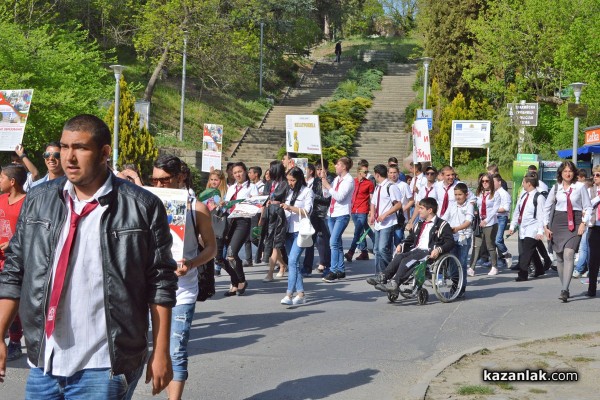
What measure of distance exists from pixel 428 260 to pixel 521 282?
3410 mm

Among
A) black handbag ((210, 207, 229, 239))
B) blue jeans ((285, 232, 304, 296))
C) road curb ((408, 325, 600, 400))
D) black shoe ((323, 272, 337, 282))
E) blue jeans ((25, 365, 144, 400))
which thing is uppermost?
blue jeans ((25, 365, 144, 400))

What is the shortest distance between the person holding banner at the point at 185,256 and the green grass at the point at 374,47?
5629cm

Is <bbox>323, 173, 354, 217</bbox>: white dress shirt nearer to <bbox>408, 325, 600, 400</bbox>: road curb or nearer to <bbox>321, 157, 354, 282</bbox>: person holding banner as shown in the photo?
<bbox>321, 157, 354, 282</bbox>: person holding banner

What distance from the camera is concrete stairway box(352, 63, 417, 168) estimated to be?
144 feet

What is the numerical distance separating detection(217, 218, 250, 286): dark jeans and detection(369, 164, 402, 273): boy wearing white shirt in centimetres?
198

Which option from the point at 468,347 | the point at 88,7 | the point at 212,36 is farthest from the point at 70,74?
the point at 468,347

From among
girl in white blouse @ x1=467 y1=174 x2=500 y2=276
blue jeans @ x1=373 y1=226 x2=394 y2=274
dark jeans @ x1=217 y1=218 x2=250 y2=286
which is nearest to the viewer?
dark jeans @ x1=217 y1=218 x2=250 y2=286

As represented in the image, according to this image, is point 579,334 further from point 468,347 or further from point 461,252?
point 461,252

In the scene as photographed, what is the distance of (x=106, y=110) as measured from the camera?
33.5 meters

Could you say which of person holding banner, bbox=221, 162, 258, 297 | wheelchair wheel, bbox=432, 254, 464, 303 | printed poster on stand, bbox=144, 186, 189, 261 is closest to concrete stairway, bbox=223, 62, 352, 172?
person holding banner, bbox=221, 162, 258, 297

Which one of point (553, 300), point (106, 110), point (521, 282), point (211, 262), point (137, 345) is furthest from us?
point (106, 110)

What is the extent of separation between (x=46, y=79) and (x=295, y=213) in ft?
67.7

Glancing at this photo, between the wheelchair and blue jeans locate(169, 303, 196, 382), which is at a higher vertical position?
blue jeans locate(169, 303, 196, 382)

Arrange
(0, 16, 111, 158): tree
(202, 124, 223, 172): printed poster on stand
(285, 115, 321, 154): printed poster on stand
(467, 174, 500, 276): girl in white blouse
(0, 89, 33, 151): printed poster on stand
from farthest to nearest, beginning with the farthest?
(0, 16, 111, 158): tree, (202, 124, 223, 172): printed poster on stand, (285, 115, 321, 154): printed poster on stand, (467, 174, 500, 276): girl in white blouse, (0, 89, 33, 151): printed poster on stand
